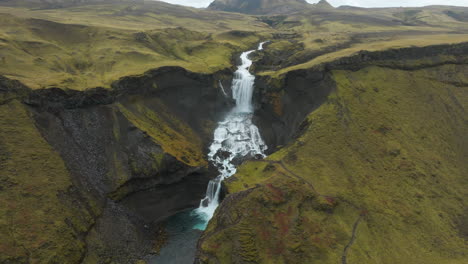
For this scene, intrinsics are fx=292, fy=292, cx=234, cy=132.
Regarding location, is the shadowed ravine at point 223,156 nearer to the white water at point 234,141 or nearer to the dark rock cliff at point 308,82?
the white water at point 234,141

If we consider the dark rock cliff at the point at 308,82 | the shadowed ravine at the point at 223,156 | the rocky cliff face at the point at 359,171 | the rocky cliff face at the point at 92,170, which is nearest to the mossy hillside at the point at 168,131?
the rocky cliff face at the point at 92,170

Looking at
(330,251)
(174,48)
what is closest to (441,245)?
(330,251)

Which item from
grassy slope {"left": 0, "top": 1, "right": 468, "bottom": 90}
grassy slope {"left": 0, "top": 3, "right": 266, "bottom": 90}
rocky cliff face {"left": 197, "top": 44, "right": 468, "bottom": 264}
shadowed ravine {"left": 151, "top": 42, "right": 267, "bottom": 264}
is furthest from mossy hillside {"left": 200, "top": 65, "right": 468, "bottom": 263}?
grassy slope {"left": 0, "top": 3, "right": 266, "bottom": 90}

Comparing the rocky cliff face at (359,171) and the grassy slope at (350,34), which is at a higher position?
the grassy slope at (350,34)

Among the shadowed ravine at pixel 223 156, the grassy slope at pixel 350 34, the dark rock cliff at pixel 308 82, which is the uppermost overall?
the grassy slope at pixel 350 34

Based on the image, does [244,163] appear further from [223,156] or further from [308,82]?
[308,82]

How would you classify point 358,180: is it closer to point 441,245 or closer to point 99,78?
point 441,245

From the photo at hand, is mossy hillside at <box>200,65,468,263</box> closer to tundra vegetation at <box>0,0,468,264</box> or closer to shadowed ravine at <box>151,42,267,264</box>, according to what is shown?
tundra vegetation at <box>0,0,468,264</box>
